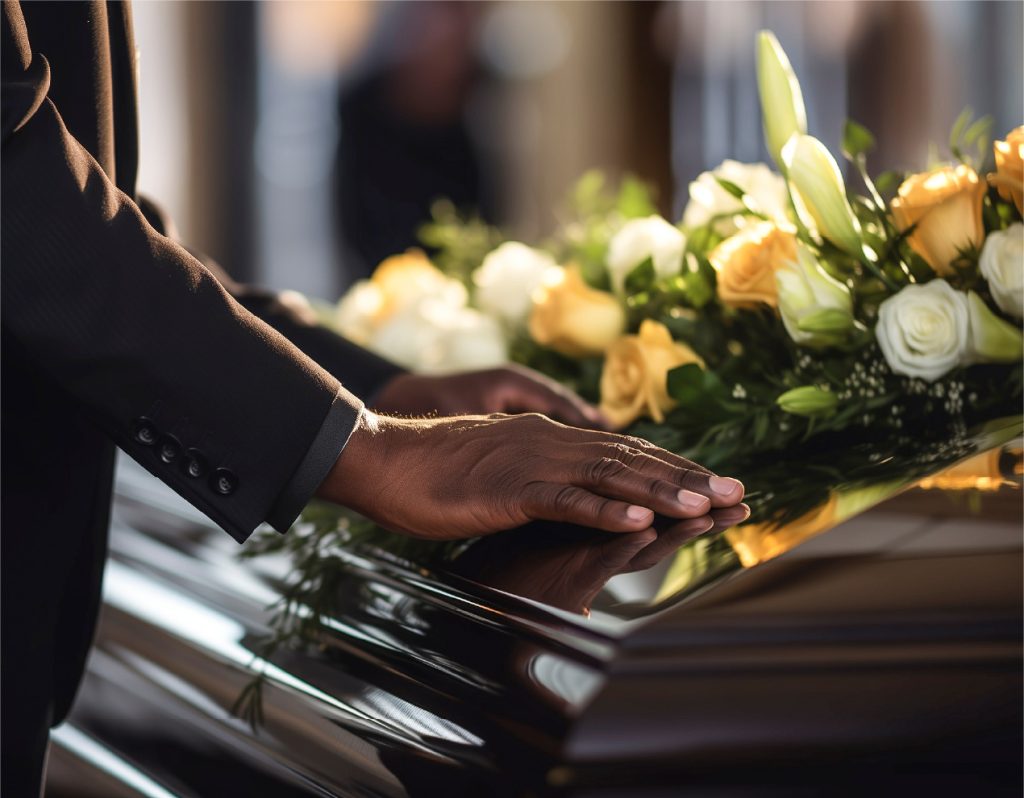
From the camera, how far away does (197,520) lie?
3.67ft

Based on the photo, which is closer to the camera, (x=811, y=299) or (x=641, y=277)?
(x=811, y=299)

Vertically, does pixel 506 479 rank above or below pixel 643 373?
below

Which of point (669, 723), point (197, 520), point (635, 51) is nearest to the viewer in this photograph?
point (669, 723)

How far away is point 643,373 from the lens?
0.94 metres

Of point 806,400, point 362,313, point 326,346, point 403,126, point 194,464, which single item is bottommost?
point 194,464

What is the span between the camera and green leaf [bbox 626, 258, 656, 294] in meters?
1.01

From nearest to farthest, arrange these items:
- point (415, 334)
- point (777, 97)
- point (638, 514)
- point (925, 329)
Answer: point (638, 514) → point (925, 329) → point (777, 97) → point (415, 334)

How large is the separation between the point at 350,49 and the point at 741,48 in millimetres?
2228

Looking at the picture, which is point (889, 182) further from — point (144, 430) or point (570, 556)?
point (144, 430)

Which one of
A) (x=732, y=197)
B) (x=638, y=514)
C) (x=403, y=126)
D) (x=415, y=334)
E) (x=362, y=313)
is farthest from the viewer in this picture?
(x=403, y=126)

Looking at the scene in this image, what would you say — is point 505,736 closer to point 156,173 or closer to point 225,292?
point 225,292

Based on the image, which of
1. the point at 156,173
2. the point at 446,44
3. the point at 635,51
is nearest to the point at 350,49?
the point at 446,44

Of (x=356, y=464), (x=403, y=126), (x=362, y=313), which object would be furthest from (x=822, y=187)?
(x=403, y=126)

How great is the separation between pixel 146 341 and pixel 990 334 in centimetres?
59
